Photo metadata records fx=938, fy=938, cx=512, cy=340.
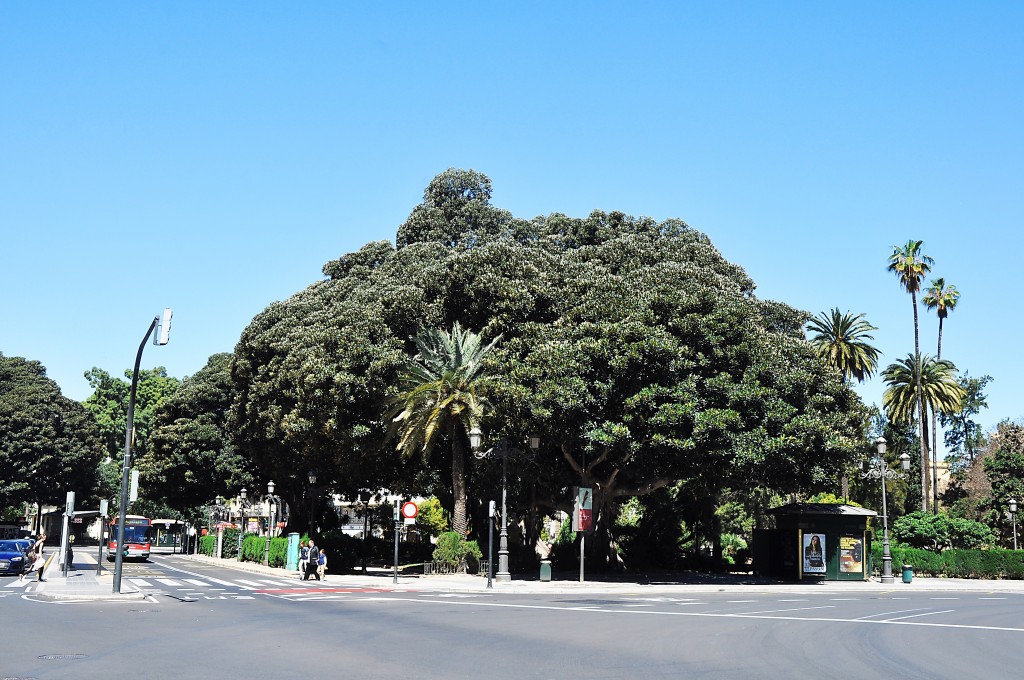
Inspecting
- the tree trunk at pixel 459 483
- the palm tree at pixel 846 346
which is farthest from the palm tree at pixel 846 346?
the tree trunk at pixel 459 483

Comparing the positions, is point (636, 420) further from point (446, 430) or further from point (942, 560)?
point (942, 560)

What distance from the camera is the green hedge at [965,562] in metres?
50.6

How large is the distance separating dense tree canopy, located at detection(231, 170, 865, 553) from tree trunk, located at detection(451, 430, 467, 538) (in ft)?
3.68

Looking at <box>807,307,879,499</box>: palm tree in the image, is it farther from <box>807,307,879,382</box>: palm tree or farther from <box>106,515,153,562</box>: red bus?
<box>106,515,153,562</box>: red bus

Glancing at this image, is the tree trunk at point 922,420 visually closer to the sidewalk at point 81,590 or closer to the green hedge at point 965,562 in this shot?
the green hedge at point 965,562

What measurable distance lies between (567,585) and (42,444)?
57935 mm

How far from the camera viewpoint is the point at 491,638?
16.6 meters

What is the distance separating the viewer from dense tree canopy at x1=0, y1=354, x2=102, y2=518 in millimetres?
75750

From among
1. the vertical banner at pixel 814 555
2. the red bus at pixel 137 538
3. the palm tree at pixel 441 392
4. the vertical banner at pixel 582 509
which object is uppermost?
the palm tree at pixel 441 392

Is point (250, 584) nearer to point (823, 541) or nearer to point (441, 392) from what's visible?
point (441, 392)

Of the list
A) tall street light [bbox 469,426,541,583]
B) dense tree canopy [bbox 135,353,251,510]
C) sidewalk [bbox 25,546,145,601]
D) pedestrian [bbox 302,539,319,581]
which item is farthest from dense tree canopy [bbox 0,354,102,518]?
tall street light [bbox 469,426,541,583]

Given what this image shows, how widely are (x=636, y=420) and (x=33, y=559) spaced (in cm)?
2369

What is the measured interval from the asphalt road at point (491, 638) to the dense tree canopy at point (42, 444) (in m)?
53.7

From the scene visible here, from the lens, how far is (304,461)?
159 feet
